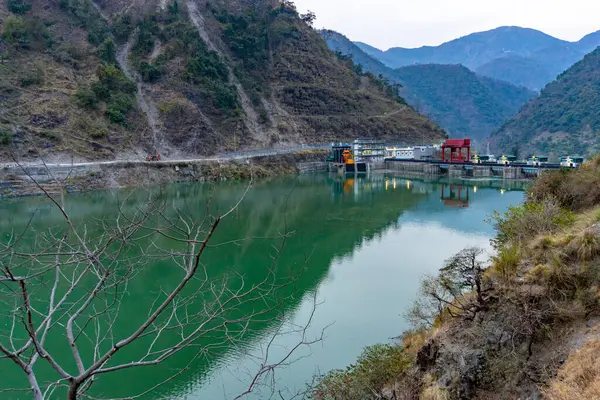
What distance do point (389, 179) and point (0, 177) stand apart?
37.1 meters

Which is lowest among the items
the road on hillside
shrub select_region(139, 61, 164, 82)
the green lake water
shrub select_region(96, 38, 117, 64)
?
the green lake water

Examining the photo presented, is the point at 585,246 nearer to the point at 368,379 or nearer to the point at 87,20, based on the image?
the point at 368,379

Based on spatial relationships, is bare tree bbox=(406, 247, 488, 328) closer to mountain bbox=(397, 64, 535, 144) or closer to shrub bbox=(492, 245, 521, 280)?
shrub bbox=(492, 245, 521, 280)

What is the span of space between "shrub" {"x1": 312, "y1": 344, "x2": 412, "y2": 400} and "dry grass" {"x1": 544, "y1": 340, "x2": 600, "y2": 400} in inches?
115

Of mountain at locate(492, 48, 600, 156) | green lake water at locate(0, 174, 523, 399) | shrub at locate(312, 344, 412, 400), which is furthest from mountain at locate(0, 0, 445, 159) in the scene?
shrub at locate(312, 344, 412, 400)

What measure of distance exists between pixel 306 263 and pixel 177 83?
4000cm

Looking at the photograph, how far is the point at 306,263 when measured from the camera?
18156 millimetres

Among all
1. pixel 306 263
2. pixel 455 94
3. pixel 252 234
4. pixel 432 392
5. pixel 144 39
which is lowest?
pixel 306 263

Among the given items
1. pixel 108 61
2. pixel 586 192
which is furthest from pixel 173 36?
pixel 586 192

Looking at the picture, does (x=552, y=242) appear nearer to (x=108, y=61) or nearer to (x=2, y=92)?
(x=2, y=92)

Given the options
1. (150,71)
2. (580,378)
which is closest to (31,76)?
(150,71)

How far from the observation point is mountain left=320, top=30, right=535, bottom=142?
14612cm

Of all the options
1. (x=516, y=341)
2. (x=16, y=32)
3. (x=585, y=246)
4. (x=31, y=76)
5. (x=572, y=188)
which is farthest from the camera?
(x=16, y=32)

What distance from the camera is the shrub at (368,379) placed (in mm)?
6883
